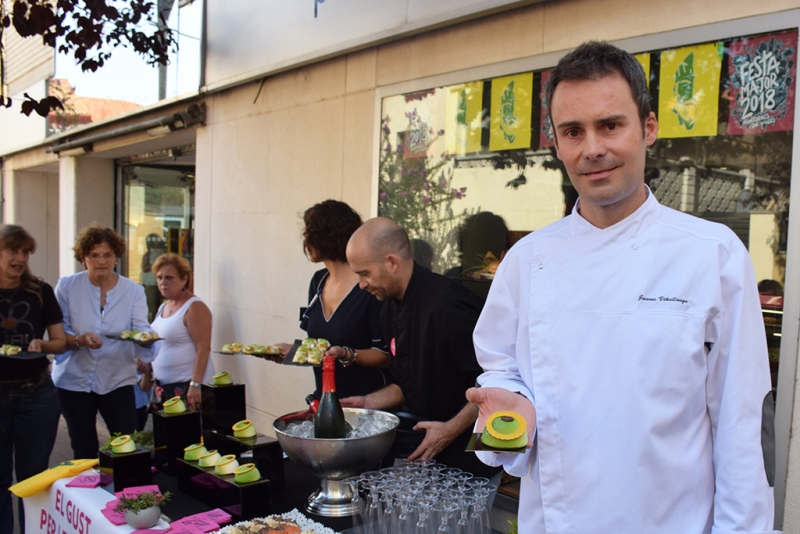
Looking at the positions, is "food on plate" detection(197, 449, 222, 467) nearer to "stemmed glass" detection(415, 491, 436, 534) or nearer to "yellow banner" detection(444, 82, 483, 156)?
"stemmed glass" detection(415, 491, 436, 534)

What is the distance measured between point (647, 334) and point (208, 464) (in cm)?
192

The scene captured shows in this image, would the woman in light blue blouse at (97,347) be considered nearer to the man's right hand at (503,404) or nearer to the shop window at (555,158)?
the shop window at (555,158)

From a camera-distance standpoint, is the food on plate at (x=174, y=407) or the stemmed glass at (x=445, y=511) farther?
the food on plate at (x=174, y=407)

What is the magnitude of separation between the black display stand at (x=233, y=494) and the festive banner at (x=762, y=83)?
7.99 ft

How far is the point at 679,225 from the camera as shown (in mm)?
1462

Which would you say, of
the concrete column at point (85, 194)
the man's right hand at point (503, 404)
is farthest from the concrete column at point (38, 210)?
the man's right hand at point (503, 404)

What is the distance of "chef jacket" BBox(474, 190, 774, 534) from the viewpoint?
1.35 metres

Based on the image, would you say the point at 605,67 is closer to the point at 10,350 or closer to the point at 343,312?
the point at 343,312

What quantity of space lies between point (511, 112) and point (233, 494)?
97.8 inches

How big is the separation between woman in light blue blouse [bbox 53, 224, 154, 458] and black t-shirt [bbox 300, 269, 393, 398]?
1.65 m

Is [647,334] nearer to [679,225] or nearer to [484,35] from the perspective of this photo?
[679,225]

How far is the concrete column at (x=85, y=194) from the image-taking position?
10.1m

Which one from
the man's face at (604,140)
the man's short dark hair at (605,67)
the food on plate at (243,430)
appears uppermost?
the man's short dark hair at (605,67)

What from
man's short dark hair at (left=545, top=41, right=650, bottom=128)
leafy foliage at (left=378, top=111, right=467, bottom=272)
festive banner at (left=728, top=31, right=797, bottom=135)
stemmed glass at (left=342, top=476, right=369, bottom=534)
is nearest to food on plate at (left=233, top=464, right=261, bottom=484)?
stemmed glass at (left=342, top=476, right=369, bottom=534)
